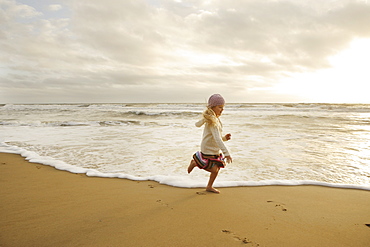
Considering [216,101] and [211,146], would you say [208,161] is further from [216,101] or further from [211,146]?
[216,101]

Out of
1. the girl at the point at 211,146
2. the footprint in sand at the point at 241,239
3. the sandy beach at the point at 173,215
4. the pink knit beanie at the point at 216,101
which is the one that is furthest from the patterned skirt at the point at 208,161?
the footprint in sand at the point at 241,239

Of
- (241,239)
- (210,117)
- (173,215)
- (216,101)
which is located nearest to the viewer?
(241,239)

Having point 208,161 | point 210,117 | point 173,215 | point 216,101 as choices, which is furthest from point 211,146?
point 173,215

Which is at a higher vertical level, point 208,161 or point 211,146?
point 211,146

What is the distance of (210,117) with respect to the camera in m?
3.14

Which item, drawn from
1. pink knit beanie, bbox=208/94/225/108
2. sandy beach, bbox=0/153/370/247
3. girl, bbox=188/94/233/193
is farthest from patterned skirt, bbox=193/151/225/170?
pink knit beanie, bbox=208/94/225/108

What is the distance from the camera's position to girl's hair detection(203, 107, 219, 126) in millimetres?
3143

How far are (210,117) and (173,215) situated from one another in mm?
1340

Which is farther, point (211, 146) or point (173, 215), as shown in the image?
point (211, 146)

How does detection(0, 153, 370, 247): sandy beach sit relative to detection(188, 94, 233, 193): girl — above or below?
below

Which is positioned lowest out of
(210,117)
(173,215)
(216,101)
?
(173,215)

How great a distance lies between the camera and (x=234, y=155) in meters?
5.59

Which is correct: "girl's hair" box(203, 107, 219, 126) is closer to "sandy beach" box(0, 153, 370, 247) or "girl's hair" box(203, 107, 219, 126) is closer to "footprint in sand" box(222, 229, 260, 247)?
"sandy beach" box(0, 153, 370, 247)

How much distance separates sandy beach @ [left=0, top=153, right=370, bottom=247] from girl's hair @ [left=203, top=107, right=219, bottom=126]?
0.99m
